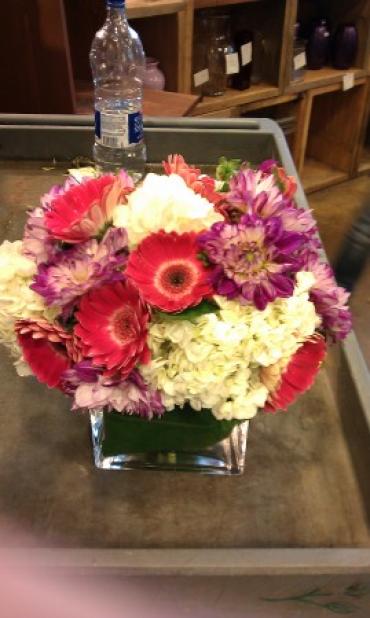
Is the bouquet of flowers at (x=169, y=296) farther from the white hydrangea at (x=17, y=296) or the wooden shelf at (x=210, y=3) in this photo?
the wooden shelf at (x=210, y=3)

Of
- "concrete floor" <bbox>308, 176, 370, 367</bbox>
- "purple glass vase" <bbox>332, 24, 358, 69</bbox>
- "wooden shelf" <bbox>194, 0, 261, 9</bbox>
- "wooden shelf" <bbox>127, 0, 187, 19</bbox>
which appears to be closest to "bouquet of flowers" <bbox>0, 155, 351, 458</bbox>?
"wooden shelf" <bbox>127, 0, 187, 19</bbox>

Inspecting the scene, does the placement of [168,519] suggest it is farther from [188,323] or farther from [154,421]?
[188,323]

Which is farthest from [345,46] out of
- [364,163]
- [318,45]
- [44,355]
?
[44,355]

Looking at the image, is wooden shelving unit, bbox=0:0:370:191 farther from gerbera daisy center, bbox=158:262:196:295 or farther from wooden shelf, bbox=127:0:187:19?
gerbera daisy center, bbox=158:262:196:295

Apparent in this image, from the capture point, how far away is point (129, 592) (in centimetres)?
60

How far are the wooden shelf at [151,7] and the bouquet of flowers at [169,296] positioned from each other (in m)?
1.57

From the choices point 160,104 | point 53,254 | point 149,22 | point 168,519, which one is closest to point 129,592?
point 168,519

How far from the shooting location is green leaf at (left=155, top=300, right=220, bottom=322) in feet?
1.70

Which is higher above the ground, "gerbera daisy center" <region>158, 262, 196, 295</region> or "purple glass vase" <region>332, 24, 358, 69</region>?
"gerbera daisy center" <region>158, 262, 196, 295</region>

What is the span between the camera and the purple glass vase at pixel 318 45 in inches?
109

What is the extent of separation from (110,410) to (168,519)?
0.15 meters

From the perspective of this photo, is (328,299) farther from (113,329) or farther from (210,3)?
(210,3)

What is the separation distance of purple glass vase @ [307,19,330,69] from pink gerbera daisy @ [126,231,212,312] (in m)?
2.57

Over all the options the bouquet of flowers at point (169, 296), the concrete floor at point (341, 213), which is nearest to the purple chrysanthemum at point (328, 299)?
the bouquet of flowers at point (169, 296)
